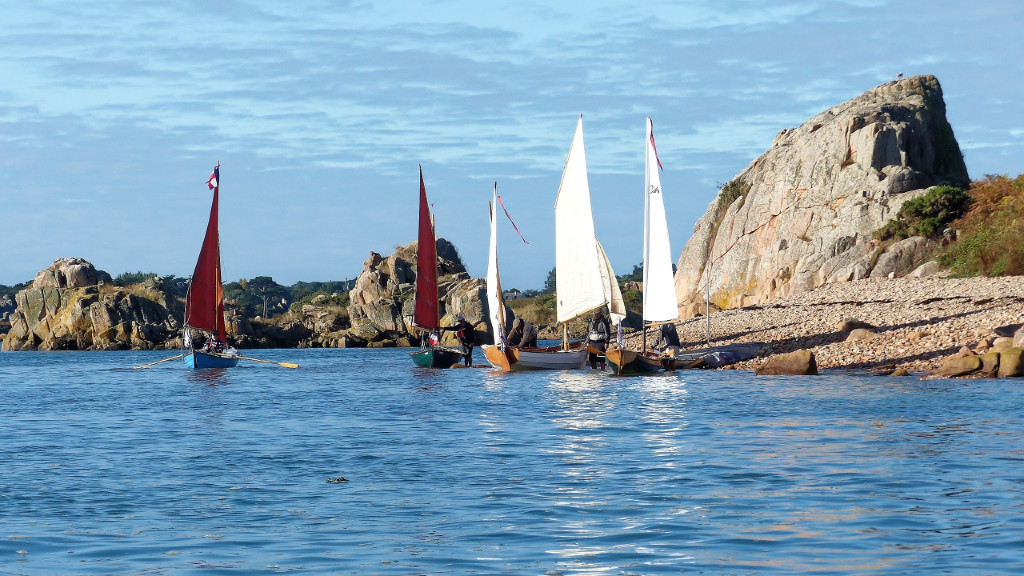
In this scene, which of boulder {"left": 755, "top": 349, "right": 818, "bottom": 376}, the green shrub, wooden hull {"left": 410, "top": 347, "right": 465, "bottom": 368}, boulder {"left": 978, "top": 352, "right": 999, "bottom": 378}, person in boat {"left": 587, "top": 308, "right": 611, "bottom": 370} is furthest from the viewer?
the green shrub

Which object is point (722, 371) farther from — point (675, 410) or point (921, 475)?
point (921, 475)

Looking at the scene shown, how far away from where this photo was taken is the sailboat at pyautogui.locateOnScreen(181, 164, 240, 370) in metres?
53.6

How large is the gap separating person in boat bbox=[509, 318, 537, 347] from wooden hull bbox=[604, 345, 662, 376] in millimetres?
7641

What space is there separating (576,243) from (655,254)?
3.73 metres

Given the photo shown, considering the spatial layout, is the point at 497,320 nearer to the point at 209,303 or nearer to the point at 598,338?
the point at 598,338

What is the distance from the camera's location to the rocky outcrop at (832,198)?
73.3 m

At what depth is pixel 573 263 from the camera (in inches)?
1751

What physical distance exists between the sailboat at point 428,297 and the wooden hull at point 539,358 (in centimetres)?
859

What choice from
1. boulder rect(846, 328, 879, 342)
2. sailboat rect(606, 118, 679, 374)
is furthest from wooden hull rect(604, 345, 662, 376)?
boulder rect(846, 328, 879, 342)

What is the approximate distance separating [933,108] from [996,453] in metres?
71.2

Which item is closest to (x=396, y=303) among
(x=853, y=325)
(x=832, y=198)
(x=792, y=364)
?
(x=832, y=198)

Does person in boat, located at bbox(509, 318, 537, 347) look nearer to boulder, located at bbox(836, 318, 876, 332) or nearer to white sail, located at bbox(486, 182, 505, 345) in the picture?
white sail, located at bbox(486, 182, 505, 345)

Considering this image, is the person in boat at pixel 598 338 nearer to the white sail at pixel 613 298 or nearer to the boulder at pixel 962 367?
the white sail at pixel 613 298

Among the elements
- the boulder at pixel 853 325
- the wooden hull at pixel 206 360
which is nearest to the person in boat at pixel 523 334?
the boulder at pixel 853 325
